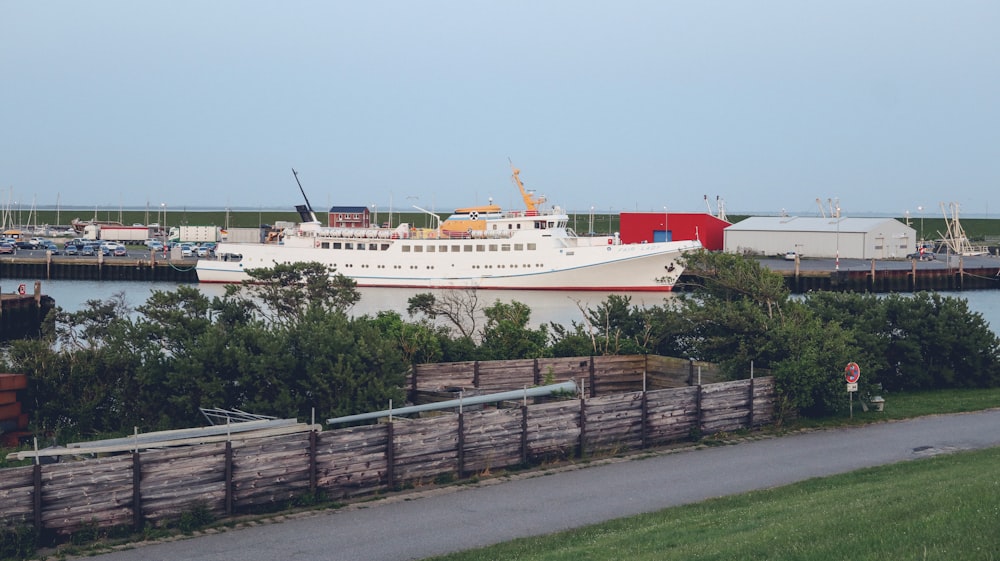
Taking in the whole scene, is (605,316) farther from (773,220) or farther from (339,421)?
(773,220)

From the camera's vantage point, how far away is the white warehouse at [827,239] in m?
79.7

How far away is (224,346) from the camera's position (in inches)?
647

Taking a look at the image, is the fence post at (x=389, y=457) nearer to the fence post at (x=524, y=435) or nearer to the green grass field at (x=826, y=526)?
the fence post at (x=524, y=435)

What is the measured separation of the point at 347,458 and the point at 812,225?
7501cm

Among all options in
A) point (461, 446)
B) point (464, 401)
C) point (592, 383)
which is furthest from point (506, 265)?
point (461, 446)

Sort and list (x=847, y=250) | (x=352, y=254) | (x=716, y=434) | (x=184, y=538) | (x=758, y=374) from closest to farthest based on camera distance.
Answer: (x=184, y=538) < (x=716, y=434) < (x=758, y=374) < (x=352, y=254) < (x=847, y=250)

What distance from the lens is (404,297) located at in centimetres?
6172

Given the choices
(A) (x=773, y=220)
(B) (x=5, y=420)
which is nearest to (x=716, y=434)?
(B) (x=5, y=420)

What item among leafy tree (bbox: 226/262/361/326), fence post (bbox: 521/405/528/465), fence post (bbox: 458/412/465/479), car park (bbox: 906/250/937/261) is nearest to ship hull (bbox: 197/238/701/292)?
car park (bbox: 906/250/937/261)

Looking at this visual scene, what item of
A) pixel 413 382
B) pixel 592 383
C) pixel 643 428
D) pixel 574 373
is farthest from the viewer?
pixel 592 383

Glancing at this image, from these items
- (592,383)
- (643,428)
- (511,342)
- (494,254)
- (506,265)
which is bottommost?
(643,428)

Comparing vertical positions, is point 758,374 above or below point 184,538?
above

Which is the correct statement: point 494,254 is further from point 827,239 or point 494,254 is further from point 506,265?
point 827,239

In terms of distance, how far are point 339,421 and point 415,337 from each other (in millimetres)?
5919
